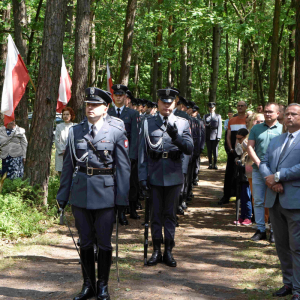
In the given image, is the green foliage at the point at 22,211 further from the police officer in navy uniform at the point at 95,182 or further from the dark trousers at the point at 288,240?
the dark trousers at the point at 288,240

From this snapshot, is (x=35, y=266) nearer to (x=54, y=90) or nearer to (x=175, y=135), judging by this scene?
(x=175, y=135)

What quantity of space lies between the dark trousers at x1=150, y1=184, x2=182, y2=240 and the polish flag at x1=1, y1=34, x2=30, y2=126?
4634 millimetres

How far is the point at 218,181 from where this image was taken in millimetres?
14484

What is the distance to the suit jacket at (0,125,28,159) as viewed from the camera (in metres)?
10.1

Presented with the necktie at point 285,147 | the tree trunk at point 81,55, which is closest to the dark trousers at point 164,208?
the necktie at point 285,147

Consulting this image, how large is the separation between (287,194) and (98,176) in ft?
6.64

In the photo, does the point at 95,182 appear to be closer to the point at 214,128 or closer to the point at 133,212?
the point at 133,212

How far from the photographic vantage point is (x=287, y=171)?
15.2ft

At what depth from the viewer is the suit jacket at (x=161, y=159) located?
233 inches

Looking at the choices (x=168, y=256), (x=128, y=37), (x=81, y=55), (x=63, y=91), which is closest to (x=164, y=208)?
(x=168, y=256)

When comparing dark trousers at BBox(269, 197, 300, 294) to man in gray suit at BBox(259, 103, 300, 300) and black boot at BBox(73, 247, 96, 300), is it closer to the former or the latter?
man in gray suit at BBox(259, 103, 300, 300)

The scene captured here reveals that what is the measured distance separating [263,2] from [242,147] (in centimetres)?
1632

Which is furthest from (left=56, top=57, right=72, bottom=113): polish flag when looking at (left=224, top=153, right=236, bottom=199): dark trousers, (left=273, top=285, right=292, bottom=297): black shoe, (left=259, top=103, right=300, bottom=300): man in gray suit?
(left=273, top=285, right=292, bottom=297): black shoe

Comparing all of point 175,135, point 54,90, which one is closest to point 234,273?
point 175,135
